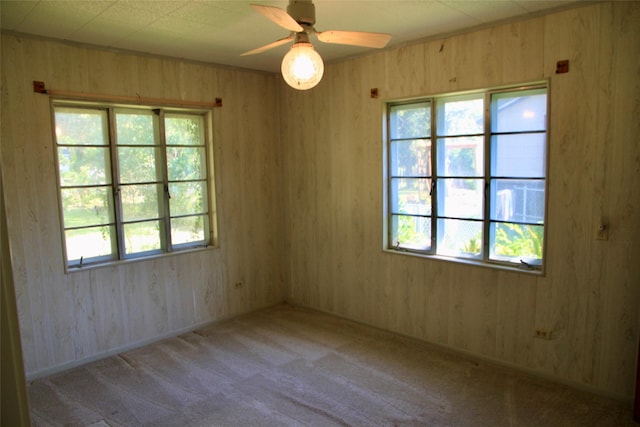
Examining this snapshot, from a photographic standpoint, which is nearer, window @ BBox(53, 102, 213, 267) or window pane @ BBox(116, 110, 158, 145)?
window @ BBox(53, 102, 213, 267)

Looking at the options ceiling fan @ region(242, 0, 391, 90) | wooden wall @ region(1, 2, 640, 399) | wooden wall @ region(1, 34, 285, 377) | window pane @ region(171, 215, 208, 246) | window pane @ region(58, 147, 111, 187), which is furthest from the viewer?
window pane @ region(171, 215, 208, 246)

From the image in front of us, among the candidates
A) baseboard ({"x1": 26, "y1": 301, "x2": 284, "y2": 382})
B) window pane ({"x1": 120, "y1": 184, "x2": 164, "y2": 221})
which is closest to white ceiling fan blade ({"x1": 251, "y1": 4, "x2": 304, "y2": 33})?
window pane ({"x1": 120, "y1": 184, "x2": 164, "y2": 221})

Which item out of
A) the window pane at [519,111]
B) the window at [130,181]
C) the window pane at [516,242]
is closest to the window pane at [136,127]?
the window at [130,181]

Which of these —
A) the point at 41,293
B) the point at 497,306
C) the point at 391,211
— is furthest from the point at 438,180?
the point at 41,293

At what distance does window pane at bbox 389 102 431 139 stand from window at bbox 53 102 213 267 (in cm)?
193

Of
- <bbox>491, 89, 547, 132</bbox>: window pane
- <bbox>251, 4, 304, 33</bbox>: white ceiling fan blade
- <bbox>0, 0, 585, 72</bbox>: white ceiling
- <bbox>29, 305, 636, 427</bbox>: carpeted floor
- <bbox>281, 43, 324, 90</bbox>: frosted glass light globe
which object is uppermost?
<bbox>0, 0, 585, 72</bbox>: white ceiling

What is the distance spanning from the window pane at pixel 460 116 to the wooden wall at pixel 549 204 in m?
0.14

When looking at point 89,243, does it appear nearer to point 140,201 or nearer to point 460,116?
point 140,201

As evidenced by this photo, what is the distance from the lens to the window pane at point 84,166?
3.52m

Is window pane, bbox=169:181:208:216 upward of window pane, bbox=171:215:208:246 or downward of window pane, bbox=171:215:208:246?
upward

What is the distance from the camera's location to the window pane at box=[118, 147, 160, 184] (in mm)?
3850

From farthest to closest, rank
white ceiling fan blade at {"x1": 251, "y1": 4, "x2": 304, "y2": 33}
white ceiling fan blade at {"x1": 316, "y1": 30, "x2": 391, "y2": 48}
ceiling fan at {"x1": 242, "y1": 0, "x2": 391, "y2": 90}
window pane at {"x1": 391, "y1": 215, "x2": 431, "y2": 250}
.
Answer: window pane at {"x1": 391, "y1": 215, "x2": 431, "y2": 250} → white ceiling fan blade at {"x1": 316, "y1": 30, "x2": 391, "y2": 48} → ceiling fan at {"x1": 242, "y1": 0, "x2": 391, "y2": 90} → white ceiling fan blade at {"x1": 251, "y1": 4, "x2": 304, "y2": 33}

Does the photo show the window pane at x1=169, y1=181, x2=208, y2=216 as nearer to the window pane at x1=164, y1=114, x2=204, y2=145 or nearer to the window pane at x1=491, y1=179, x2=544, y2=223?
the window pane at x1=164, y1=114, x2=204, y2=145

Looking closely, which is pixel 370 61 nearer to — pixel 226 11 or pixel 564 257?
pixel 226 11
